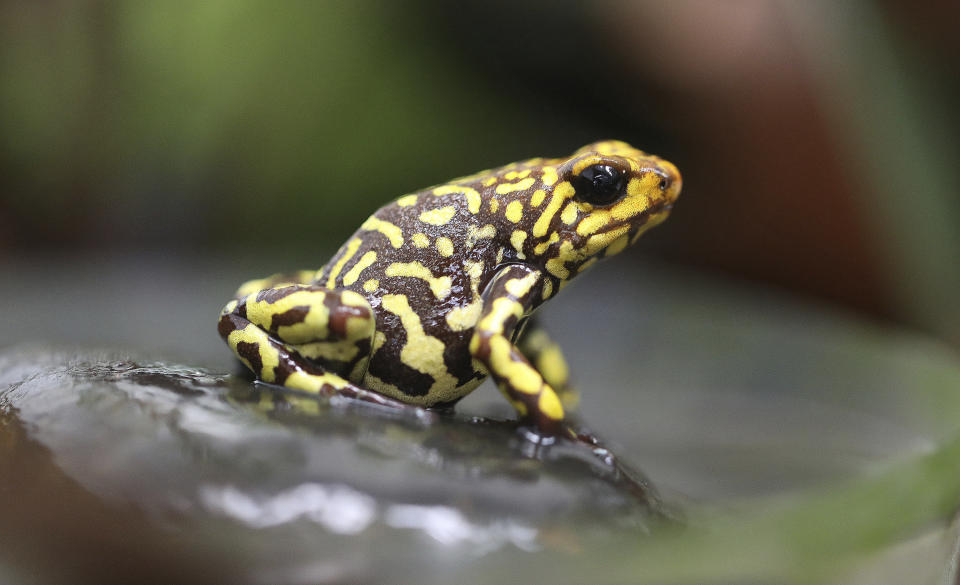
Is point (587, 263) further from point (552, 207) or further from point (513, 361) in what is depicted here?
point (513, 361)

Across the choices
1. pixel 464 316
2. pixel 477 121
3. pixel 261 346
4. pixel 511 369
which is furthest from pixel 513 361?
pixel 477 121

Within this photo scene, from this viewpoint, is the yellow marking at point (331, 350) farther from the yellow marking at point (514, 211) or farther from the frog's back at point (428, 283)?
the yellow marking at point (514, 211)

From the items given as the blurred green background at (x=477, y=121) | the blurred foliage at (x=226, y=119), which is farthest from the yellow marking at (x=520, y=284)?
the blurred foliage at (x=226, y=119)

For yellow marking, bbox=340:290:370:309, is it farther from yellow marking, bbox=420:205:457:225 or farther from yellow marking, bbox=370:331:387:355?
yellow marking, bbox=420:205:457:225

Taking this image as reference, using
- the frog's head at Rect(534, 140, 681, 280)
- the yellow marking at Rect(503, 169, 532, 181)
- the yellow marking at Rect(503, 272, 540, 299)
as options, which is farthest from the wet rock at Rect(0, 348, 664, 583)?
the yellow marking at Rect(503, 169, 532, 181)

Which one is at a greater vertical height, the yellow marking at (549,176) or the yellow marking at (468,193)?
the yellow marking at (549,176)

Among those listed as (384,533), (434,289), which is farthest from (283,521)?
(434,289)
